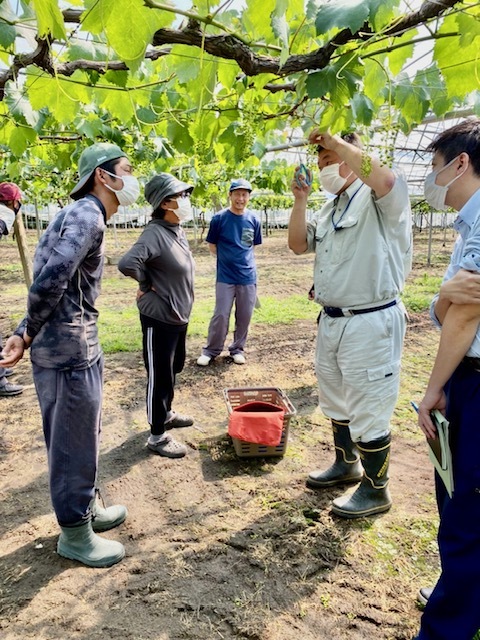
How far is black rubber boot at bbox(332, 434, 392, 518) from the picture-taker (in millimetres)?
2602

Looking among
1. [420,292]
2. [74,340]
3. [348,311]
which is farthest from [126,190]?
[420,292]

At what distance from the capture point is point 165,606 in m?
2.13

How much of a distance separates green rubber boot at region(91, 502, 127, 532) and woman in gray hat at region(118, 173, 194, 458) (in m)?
0.73

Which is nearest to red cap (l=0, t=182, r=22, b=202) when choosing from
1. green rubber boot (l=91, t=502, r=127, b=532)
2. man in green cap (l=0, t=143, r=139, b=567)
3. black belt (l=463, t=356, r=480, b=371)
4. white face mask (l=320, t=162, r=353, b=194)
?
man in green cap (l=0, t=143, r=139, b=567)

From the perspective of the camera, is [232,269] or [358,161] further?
[232,269]

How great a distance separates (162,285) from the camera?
10.8 feet

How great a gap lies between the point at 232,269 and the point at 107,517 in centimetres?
326

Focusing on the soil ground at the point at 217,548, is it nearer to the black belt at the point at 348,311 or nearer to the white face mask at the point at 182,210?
the black belt at the point at 348,311

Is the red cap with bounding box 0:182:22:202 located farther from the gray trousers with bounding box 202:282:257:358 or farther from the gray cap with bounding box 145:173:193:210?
the gray trousers with bounding box 202:282:257:358

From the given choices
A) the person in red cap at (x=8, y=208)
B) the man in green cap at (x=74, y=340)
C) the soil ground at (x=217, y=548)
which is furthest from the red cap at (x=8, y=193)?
the man in green cap at (x=74, y=340)

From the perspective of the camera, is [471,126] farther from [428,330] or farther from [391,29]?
[428,330]

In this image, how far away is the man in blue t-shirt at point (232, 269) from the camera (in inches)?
210

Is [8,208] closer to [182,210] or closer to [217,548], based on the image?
[182,210]

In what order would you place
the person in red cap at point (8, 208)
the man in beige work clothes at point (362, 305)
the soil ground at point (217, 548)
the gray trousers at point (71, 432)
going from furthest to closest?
the person in red cap at point (8, 208) → the man in beige work clothes at point (362, 305) → the gray trousers at point (71, 432) → the soil ground at point (217, 548)
